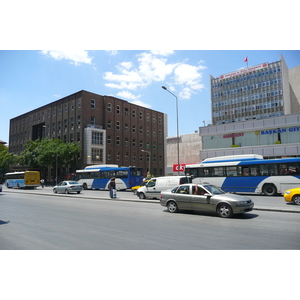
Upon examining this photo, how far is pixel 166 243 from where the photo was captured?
672 centimetres

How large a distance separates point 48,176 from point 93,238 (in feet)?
185

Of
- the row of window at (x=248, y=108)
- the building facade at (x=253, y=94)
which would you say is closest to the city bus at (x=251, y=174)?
the building facade at (x=253, y=94)

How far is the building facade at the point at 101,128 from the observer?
176 feet

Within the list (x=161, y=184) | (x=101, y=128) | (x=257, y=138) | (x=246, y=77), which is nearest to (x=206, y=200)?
(x=161, y=184)

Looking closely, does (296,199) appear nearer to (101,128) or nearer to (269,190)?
(269,190)

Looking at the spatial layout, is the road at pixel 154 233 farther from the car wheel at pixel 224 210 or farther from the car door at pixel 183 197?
the car door at pixel 183 197

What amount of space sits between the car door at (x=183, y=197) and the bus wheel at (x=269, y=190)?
37.7ft

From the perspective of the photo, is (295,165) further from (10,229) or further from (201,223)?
(10,229)

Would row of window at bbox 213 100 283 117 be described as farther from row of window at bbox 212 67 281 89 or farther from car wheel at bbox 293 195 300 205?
car wheel at bbox 293 195 300 205

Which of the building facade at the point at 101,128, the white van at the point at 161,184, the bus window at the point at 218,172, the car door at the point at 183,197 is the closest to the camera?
the car door at the point at 183,197

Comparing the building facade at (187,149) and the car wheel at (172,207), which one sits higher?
the building facade at (187,149)

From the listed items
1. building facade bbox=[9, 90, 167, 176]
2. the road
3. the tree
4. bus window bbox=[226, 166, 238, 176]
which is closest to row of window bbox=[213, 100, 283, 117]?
building facade bbox=[9, 90, 167, 176]

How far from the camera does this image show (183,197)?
11.8m

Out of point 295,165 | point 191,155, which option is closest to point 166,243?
point 295,165
